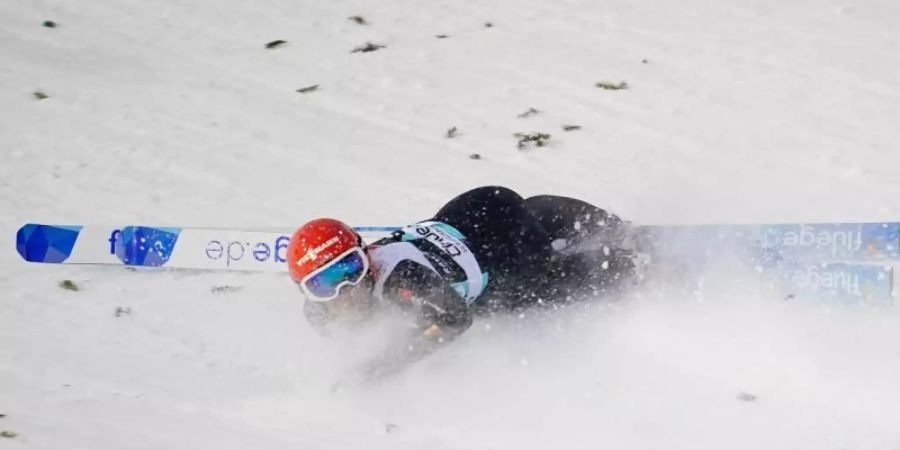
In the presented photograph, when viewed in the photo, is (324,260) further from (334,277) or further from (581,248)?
(581,248)

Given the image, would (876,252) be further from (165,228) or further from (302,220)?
(165,228)

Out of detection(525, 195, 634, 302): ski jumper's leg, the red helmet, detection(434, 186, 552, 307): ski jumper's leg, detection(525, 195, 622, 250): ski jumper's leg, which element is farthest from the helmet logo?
detection(525, 195, 622, 250): ski jumper's leg

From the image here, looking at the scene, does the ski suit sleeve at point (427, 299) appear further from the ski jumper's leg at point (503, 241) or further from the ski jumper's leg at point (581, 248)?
the ski jumper's leg at point (581, 248)

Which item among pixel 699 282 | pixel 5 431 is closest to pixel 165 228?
pixel 5 431

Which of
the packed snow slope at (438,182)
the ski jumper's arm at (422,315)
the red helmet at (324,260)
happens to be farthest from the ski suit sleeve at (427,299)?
the packed snow slope at (438,182)

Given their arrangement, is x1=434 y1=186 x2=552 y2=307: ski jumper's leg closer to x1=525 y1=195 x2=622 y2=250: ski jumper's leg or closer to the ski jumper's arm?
x1=525 y1=195 x2=622 y2=250: ski jumper's leg

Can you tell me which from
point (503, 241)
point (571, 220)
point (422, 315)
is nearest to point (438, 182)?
point (571, 220)

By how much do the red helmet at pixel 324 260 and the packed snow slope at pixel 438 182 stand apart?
48 centimetres

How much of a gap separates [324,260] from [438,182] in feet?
7.68

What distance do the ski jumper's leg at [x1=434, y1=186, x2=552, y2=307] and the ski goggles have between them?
0.70 m

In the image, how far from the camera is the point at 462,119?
26.8 feet

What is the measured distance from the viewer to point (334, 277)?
17.0 feet

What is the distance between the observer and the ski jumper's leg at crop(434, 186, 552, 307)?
5.74 meters

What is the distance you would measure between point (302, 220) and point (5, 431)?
103 inches
